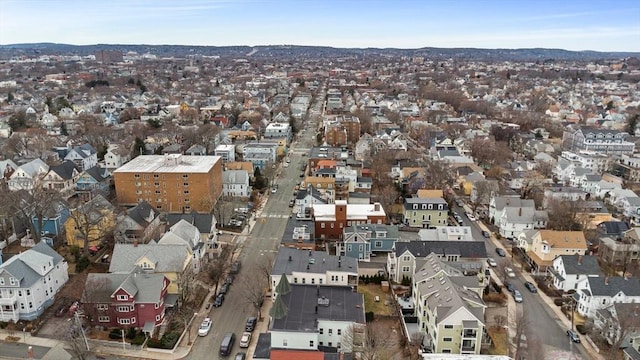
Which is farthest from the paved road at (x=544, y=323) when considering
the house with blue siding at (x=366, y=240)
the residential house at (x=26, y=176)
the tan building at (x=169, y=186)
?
the residential house at (x=26, y=176)

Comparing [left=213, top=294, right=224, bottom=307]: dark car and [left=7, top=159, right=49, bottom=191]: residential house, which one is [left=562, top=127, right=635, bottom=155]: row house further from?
[left=7, top=159, right=49, bottom=191]: residential house

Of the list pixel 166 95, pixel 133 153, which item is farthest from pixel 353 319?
pixel 166 95

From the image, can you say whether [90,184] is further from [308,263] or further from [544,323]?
[544,323]

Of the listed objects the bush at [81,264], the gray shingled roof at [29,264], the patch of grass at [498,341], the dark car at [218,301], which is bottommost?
the patch of grass at [498,341]

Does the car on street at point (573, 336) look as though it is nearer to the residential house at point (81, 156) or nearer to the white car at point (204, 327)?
the white car at point (204, 327)

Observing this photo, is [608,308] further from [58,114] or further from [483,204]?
[58,114]

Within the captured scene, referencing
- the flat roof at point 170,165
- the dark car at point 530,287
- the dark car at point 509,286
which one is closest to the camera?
the dark car at point 509,286
